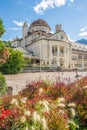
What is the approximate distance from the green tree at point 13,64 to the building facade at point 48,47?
23.5 metres

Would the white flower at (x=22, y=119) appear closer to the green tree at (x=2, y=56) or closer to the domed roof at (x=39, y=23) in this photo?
the green tree at (x=2, y=56)

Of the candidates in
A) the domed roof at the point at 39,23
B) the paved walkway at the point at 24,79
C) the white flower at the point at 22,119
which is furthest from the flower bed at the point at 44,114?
the domed roof at the point at 39,23

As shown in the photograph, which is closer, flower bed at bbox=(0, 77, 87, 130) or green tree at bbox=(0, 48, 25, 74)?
flower bed at bbox=(0, 77, 87, 130)

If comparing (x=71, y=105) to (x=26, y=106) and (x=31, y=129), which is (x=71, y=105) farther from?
(x=31, y=129)

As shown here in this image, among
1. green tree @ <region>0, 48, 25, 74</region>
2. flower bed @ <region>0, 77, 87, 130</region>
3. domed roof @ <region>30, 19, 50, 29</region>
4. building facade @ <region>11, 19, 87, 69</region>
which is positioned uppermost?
domed roof @ <region>30, 19, 50, 29</region>

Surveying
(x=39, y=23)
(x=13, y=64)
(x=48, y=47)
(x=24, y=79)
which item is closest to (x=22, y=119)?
(x=24, y=79)

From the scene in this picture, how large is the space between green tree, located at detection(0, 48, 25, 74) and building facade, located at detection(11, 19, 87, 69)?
23480mm

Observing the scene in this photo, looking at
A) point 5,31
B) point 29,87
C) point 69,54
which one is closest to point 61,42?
point 69,54

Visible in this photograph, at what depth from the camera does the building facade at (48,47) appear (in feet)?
230

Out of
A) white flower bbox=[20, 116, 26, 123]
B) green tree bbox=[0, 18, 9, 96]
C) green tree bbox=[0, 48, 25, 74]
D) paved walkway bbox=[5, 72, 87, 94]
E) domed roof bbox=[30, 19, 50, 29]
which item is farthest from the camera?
domed roof bbox=[30, 19, 50, 29]

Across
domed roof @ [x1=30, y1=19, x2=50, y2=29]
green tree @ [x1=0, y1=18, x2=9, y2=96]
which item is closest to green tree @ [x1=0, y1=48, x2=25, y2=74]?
green tree @ [x1=0, y1=18, x2=9, y2=96]

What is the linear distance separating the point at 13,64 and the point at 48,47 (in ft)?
112

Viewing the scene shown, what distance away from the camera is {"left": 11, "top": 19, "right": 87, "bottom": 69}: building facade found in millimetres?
70125

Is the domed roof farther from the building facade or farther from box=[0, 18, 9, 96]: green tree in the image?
box=[0, 18, 9, 96]: green tree
